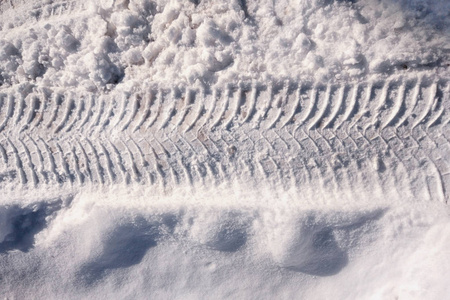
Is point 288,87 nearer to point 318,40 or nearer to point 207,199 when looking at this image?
point 318,40

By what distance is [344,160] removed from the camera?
5.25ft

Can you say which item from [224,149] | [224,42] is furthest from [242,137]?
[224,42]

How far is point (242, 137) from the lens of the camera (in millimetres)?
1638

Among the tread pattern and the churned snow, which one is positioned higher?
the churned snow

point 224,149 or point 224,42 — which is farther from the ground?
point 224,42

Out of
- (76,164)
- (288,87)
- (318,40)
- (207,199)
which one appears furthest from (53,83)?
(318,40)

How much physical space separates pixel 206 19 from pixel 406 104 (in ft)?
3.01

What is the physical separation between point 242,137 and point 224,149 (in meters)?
0.10

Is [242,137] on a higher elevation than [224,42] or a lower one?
lower

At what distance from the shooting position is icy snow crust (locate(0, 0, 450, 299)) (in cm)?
155

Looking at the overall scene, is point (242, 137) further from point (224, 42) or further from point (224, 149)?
point (224, 42)

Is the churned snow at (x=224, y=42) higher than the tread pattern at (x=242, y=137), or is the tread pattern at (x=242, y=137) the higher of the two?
the churned snow at (x=224, y=42)

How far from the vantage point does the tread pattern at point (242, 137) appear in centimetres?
156

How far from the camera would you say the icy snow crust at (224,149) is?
155 centimetres
